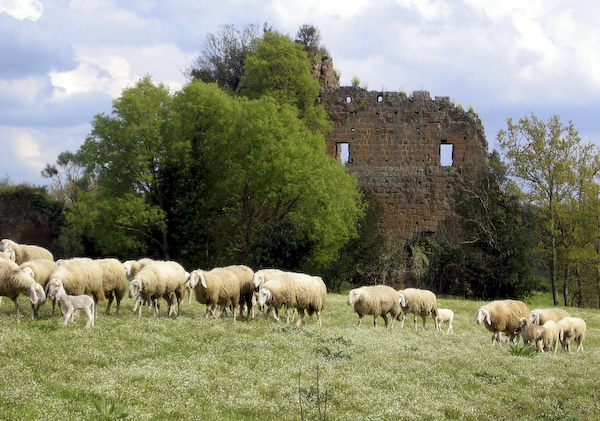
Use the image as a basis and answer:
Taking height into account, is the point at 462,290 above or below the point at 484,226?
below

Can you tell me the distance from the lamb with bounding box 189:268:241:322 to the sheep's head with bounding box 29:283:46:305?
163 inches

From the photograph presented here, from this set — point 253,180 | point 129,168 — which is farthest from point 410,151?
point 129,168

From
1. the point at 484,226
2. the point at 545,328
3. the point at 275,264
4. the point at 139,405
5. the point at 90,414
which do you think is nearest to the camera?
the point at 90,414

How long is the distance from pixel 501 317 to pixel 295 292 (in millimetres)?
6029

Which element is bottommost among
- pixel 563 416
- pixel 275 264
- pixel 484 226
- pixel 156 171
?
pixel 563 416

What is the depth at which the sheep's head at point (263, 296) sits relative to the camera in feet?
59.8

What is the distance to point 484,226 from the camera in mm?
39406

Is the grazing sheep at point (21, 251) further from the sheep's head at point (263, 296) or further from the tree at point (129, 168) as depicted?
the tree at point (129, 168)

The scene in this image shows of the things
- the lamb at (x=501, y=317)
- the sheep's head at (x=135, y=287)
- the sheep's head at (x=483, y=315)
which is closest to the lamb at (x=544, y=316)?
the lamb at (x=501, y=317)

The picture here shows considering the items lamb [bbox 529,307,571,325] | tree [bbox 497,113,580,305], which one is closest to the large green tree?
tree [bbox 497,113,580,305]

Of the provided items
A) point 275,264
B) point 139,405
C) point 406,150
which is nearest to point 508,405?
point 139,405

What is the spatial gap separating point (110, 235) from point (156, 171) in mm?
4890

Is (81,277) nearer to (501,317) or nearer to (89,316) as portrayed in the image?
(89,316)

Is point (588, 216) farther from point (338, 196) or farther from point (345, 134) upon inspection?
point (345, 134)
